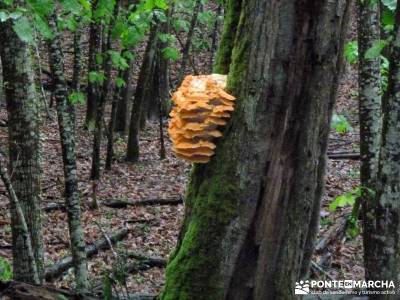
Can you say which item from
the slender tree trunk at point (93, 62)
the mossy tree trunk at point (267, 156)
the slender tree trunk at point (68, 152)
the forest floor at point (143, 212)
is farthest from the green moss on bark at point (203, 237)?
the slender tree trunk at point (93, 62)

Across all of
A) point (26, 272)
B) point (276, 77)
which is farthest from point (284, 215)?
point (26, 272)

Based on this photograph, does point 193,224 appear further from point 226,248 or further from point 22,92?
point 22,92

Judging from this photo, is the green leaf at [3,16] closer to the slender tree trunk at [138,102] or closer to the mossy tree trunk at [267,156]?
the mossy tree trunk at [267,156]

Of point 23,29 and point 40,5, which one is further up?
point 40,5

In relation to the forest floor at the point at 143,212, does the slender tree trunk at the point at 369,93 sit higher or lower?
higher

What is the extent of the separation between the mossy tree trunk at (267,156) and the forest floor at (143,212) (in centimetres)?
228

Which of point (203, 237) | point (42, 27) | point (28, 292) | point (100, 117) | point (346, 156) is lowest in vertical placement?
point (28, 292)

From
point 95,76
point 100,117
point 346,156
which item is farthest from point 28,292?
point 346,156

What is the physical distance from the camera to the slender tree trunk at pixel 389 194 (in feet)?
14.9

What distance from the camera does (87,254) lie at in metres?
8.25

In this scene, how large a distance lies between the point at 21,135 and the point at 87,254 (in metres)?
3.36

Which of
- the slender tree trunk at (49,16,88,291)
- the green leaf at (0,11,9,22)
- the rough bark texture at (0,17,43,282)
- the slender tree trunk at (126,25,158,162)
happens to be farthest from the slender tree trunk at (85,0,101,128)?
the green leaf at (0,11,9,22)

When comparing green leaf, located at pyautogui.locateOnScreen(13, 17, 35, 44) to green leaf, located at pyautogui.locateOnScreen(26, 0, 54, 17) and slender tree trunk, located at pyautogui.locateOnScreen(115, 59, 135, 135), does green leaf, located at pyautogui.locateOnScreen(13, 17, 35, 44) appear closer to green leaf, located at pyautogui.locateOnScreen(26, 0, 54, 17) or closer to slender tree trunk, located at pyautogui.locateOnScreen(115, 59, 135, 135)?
green leaf, located at pyautogui.locateOnScreen(26, 0, 54, 17)

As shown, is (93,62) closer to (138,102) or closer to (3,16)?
(138,102)
